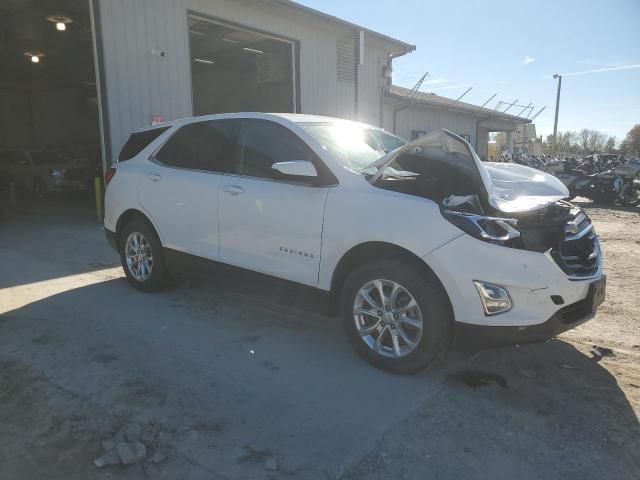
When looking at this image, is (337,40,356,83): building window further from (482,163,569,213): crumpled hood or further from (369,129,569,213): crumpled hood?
(369,129,569,213): crumpled hood

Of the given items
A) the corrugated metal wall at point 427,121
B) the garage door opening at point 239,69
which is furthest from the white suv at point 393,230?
the corrugated metal wall at point 427,121

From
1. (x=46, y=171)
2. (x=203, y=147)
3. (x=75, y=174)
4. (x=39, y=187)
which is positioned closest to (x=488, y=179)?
(x=203, y=147)

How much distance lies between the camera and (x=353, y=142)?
421cm

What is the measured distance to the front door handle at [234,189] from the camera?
4176 millimetres

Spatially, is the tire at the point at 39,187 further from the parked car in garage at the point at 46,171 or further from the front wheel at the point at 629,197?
the front wheel at the point at 629,197

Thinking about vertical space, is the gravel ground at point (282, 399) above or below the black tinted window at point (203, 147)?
below

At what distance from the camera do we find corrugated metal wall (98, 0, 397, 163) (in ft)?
30.8

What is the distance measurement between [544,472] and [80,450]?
230 centimetres

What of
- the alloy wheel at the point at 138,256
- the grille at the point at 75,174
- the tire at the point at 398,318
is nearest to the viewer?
the tire at the point at 398,318

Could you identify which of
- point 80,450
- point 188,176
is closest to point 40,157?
point 188,176

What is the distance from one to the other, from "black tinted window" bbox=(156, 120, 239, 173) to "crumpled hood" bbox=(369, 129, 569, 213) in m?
1.49

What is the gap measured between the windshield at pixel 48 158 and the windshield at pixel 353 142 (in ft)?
42.6

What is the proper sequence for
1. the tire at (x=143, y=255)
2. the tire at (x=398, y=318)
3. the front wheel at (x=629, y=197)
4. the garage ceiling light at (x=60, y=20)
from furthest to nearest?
1. the front wheel at (x=629, y=197)
2. the garage ceiling light at (x=60, y=20)
3. the tire at (x=143, y=255)
4. the tire at (x=398, y=318)

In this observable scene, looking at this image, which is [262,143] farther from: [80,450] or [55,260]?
[55,260]
